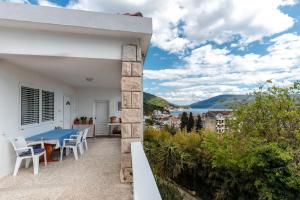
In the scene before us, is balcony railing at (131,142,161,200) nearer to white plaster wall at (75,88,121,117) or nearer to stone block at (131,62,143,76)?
stone block at (131,62,143,76)

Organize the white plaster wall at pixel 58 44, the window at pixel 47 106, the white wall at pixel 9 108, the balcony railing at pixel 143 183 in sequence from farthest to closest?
the window at pixel 47 106
the white wall at pixel 9 108
the white plaster wall at pixel 58 44
the balcony railing at pixel 143 183

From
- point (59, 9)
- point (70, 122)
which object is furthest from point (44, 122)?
point (59, 9)

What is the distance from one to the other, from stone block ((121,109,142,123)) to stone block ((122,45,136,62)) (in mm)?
998

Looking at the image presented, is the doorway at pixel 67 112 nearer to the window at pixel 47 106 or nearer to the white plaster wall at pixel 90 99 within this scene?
the white plaster wall at pixel 90 99

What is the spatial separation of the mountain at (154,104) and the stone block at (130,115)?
7836 mm

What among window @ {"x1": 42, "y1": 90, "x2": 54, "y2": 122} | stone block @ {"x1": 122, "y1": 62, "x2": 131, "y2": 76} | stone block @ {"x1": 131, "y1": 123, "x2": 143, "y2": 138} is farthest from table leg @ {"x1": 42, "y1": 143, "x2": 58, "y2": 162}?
stone block @ {"x1": 122, "y1": 62, "x2": 131, "y2": 76}

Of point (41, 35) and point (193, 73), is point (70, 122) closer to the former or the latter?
point (41, 35)

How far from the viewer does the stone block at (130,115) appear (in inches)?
155

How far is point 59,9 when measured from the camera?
3.52 m

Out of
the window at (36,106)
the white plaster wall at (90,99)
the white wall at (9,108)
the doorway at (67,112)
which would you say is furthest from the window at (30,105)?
the white plaster wall at (90,99)

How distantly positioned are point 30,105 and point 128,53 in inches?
152

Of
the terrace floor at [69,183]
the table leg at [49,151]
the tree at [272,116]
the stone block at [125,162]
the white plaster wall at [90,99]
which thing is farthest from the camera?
the white plaster wall at [90,99]

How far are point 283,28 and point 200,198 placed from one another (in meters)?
8.33

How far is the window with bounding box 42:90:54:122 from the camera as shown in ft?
23.0
